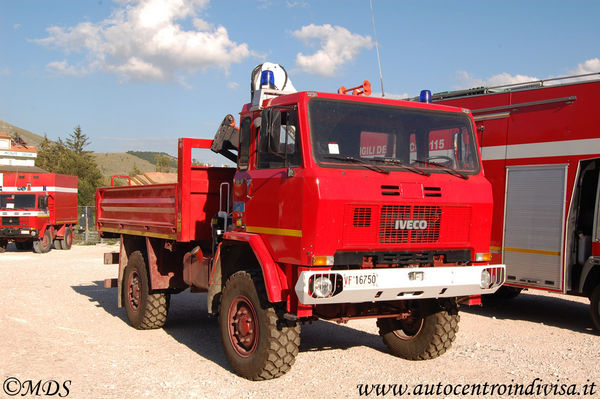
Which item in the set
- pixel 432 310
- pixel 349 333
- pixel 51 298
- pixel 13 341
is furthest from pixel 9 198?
pixel 432 310

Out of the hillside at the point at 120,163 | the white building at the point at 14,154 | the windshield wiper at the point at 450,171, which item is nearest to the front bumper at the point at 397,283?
the windshield wiper at the point at 450,171

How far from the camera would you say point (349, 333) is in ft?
29.5

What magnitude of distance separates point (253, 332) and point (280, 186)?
1.57m

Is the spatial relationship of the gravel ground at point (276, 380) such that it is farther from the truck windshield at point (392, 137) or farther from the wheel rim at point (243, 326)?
the truck windshield at point (392, 137)

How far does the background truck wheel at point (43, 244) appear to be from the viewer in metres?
24.6

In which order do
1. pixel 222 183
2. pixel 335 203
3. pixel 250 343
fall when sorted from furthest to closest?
pixel 222 183 → pixel 250 343 → pixel 335 203

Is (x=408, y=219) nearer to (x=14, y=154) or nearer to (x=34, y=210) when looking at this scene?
(x=34, y=210)

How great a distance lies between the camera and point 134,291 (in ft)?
31.3

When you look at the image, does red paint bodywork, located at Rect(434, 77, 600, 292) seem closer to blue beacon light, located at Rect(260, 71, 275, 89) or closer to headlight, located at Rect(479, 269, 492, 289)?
headlight, located at Rect(479, 269, 492, 289)

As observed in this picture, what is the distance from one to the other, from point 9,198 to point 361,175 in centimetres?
2248

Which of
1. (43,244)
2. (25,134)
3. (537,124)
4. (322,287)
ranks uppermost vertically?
(25,134)

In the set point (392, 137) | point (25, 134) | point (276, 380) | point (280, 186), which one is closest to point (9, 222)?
point (276, 380)

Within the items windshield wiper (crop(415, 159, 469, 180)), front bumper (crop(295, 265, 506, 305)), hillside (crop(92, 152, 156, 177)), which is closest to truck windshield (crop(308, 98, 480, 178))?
windshield wiper (crop(415, 159, 469, 180))

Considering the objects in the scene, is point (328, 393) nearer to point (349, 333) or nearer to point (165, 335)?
point (349, 333)
